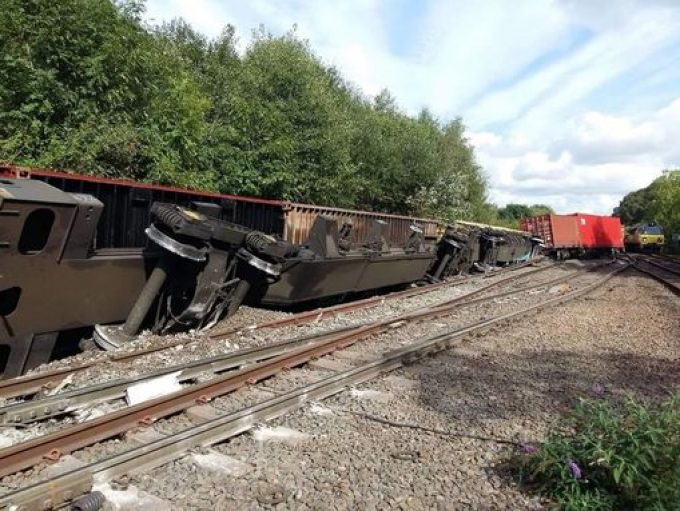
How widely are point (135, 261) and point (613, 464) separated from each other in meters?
6.02

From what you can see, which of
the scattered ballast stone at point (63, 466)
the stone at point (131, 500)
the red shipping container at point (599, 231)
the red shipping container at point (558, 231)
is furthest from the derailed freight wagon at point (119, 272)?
the red shipping container at point (599, 231)

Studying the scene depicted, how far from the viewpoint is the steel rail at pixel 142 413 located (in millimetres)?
3814

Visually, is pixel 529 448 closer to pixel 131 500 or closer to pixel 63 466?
pixel 131 500

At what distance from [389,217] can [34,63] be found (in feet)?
31.1

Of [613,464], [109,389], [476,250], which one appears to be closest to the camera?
[613,464]

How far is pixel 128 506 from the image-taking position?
11.2 ft

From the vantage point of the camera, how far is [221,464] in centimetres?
404

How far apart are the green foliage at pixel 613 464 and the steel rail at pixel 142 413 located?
272cm

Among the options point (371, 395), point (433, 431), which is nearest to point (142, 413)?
point (371, 395)

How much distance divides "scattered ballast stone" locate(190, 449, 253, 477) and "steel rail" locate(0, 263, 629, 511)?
0.14 m

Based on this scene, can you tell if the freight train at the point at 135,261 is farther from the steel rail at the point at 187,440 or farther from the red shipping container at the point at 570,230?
the red shipping container at the point at 570,230

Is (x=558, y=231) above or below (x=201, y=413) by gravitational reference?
above

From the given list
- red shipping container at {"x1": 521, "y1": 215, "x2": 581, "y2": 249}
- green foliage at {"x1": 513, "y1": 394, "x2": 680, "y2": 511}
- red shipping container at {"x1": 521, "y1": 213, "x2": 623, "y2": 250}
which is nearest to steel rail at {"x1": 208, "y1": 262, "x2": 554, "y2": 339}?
green foliage at {"x1": 513, "y1": 394, "x2": 680, "y2": 511}

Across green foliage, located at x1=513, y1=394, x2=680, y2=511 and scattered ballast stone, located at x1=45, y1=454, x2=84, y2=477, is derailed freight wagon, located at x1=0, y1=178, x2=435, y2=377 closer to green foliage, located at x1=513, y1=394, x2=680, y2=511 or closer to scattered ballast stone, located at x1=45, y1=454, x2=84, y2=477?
scattered ballast stone, located at x1=45, y1=454, x2=84, y2=477
